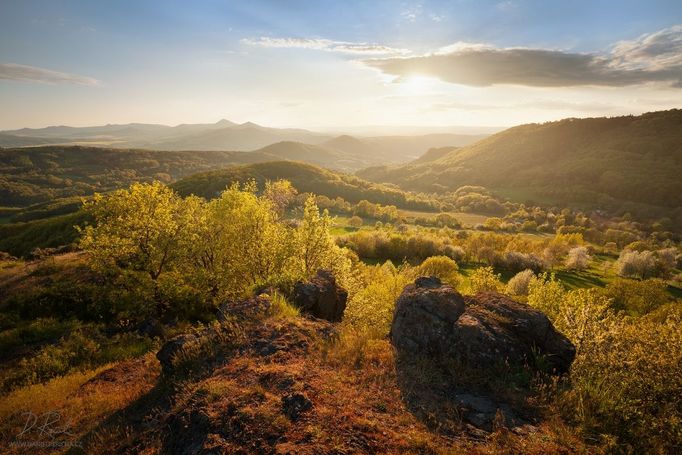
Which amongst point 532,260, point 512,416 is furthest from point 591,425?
point 532,260

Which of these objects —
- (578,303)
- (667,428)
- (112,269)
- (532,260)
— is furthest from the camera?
(532,260)

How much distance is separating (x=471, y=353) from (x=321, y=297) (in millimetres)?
9142

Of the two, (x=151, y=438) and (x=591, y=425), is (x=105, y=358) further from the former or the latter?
(x=591, y=425)

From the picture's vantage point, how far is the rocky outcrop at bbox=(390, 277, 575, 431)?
1101cm

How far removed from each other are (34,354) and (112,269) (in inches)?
294

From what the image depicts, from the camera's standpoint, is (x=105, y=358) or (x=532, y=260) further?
(x=532, y=260)

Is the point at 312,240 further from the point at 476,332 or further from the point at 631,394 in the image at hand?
the point at 631,394

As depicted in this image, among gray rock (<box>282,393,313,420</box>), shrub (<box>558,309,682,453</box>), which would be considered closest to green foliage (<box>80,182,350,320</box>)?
gray rock (<box>282,393,313,420</box>)

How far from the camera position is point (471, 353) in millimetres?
12914

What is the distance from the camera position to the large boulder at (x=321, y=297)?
62.3ft

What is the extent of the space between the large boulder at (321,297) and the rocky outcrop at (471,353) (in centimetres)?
540

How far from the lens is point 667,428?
996 centimetres
